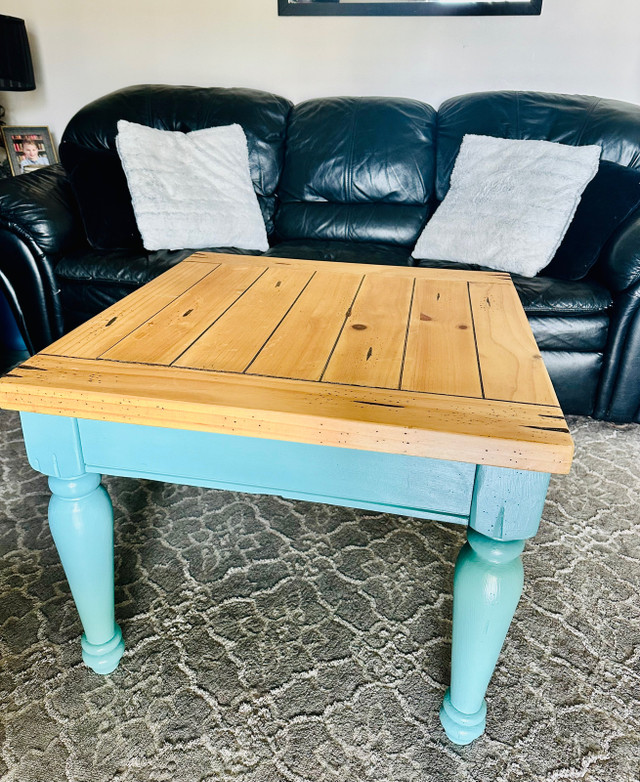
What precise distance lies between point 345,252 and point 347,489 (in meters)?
1.47

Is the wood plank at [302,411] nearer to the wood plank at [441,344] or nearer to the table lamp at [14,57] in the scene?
the wood plank at [441,344]

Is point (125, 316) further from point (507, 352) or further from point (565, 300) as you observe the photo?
point (565, 300)

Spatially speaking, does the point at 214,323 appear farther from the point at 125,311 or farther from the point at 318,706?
the point at 318,706

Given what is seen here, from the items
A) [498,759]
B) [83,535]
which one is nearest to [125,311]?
[83,535]

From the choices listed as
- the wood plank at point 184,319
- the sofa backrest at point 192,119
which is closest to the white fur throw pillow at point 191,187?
the sofa backrest at point 192,119

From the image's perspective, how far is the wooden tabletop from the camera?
802 millimetres

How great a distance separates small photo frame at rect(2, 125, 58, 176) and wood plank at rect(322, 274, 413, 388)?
7.31 ft

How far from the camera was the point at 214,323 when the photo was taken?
1.15 metres

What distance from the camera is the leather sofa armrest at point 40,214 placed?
6.75 ft

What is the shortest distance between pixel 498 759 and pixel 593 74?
2574 mm

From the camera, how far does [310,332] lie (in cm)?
111

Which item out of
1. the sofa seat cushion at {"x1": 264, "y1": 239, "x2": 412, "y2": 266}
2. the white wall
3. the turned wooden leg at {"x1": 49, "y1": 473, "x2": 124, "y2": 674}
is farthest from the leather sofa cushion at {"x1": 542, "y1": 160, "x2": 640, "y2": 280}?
the turned wooden leg at {"x1": 49, "y1": 473, "x2": 124, "y2": 674}

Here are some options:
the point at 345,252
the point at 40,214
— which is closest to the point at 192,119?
the point at 40,214

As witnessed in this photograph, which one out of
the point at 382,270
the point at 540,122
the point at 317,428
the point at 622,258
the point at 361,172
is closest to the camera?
the point at 317,428
